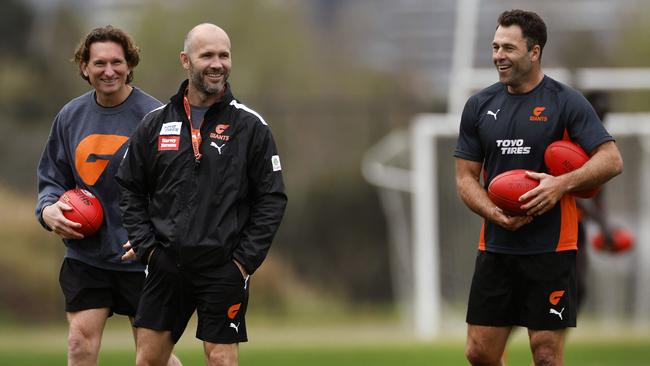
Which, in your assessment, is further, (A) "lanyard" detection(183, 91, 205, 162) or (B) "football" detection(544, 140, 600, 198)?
(B) "football" detection(544, 140, 600, 198)

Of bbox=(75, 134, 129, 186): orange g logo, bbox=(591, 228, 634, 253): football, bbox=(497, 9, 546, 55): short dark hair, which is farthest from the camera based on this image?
bbox=(591, 228, 634, 253): football

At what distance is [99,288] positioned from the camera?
783 centimetres

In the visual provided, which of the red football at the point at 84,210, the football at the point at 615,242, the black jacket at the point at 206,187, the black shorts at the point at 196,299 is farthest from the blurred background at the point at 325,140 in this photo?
the black shorts at the point at 196,299

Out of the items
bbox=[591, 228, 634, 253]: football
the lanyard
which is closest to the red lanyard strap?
the lanyard

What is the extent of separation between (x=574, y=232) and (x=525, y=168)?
0.49 m

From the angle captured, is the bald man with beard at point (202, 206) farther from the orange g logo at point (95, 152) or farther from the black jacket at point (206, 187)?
the orange g logo at point (95, 152)

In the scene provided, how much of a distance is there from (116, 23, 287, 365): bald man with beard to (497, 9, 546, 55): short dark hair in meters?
1.54

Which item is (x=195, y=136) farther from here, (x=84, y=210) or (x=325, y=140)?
(x=325, y=140)

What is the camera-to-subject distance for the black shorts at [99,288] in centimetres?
780

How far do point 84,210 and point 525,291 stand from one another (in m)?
2.62

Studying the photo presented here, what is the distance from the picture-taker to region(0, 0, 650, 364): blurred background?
67.3ft

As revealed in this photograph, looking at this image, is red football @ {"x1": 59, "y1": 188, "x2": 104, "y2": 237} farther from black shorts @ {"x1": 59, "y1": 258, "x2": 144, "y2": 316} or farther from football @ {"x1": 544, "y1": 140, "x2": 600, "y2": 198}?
football @ {"x1": 544, "y1": 140, "x2": 600, "y2": 198}

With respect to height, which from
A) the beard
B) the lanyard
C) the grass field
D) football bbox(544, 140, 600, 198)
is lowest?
the grass field

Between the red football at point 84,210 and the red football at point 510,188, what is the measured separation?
2.30 m
